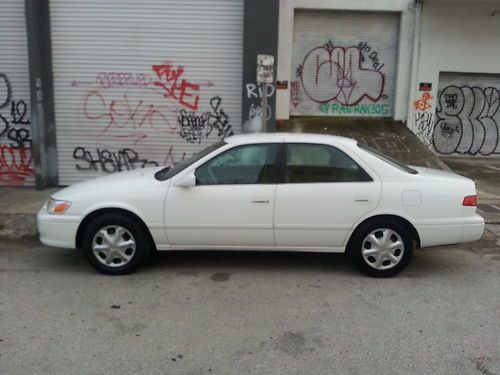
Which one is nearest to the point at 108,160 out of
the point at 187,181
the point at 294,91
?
the point at 187,181

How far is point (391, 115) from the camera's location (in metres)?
13.5

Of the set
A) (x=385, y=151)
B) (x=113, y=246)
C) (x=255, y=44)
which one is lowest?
(x=113, y=246)

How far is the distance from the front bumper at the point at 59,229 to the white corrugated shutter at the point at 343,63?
29.4 feet

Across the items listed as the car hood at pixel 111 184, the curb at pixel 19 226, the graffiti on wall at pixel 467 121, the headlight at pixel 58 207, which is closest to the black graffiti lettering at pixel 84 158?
the curb at pixel 19 226

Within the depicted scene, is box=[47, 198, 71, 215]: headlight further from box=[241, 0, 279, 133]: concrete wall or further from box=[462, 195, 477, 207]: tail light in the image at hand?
box=[241, 0, 279, 133]: concrete wall

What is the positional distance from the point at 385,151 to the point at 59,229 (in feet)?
25.7

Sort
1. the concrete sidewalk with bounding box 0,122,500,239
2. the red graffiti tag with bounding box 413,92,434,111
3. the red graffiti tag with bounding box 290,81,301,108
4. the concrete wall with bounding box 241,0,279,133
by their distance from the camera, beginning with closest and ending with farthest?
the concrete sidewalk with bounding box 0,122,500,239
the concrete wall with bounding box 241,0,279,133
the red graffiti tag with bounding box 413,92,434,111
the red graffiti tag with bounding box 290,81,301,108

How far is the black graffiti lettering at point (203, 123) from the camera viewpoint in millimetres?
9906

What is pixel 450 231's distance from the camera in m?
5.34

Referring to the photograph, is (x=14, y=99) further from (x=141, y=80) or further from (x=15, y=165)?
(x=141, y=80)

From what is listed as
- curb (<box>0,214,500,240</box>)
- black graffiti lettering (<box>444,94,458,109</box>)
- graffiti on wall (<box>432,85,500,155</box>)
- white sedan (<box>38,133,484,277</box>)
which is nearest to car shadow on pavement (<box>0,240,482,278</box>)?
white sedan (<box>38,133,484,277</box>)

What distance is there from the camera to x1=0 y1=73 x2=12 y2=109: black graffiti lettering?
9.61 meters

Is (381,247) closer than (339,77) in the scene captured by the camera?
Yes

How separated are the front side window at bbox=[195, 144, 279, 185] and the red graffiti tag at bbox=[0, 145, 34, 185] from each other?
19.1ft
